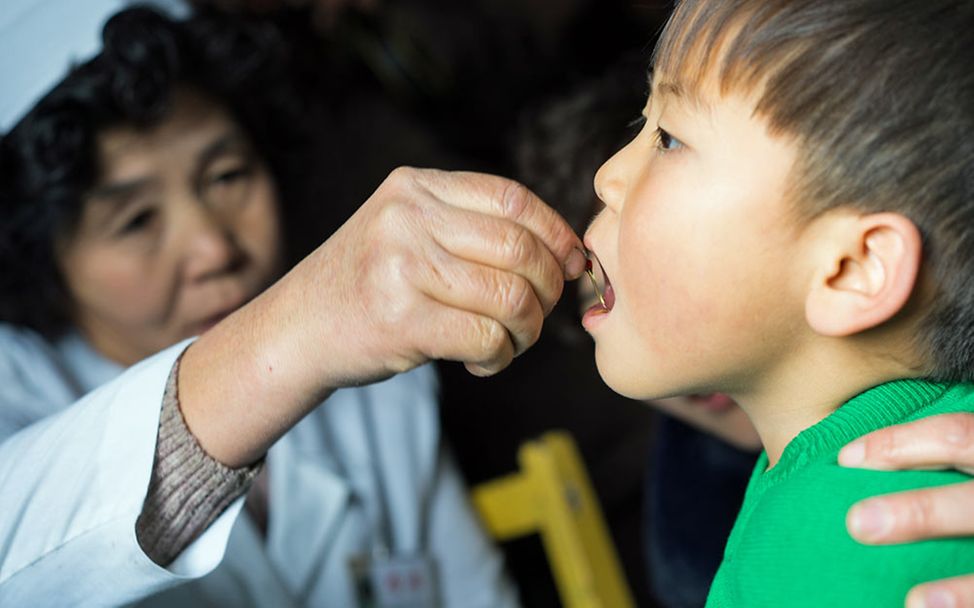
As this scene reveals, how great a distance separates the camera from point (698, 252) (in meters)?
0.60

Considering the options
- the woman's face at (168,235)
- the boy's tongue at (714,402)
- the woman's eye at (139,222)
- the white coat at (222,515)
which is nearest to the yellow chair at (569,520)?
the white coat at (222,515)

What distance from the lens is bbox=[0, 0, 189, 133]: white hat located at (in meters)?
0.99

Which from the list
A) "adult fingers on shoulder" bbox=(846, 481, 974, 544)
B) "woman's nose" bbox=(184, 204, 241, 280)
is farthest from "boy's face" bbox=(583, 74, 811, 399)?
"woman's nose" bbox=(184, 204, 241, 280)

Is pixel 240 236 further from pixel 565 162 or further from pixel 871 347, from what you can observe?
pixel 871 347

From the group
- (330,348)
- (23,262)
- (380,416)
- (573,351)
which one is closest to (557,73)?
(573,351)

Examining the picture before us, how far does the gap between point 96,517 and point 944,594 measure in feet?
1.80

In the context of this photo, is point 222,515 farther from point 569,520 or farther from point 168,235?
point 569,520

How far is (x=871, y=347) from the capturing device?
2.00ft

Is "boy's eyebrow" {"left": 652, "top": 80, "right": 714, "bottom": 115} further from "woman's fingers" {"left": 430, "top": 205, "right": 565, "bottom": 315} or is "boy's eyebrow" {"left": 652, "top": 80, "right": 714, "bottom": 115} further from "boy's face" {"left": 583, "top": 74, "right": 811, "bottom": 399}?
"woman's fingers" {"left": 430, "top": 205, "right": 565, "bottom": 315}

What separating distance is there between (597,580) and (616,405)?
821mm

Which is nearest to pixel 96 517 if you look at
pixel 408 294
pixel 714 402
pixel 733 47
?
pixel 408 294

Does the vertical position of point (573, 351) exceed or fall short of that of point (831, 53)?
it falls short

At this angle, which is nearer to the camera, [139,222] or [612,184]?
[612,184]

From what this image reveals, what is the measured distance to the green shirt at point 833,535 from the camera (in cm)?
53
